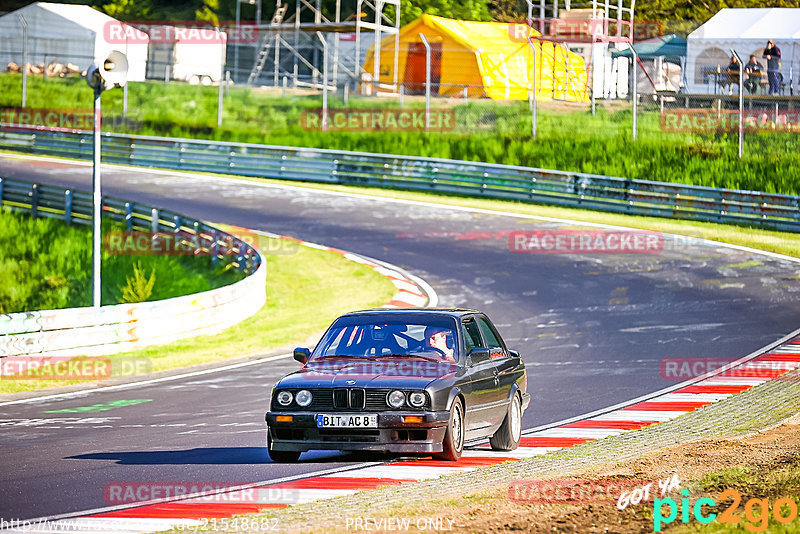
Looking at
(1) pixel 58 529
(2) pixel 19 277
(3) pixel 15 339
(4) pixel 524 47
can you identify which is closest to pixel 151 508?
(1) pixel 58 529

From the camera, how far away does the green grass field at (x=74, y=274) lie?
24.8 meters

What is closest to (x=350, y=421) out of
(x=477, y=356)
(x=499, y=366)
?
(x=477, y=356)

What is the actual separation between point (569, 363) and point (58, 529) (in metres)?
9.74

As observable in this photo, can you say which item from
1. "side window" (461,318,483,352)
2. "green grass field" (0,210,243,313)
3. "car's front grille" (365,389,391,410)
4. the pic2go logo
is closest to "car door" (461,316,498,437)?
"side window" (461,318,483,352)

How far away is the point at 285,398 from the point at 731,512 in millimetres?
3768

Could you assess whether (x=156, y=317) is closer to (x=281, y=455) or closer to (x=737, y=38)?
(x=281, y=455)

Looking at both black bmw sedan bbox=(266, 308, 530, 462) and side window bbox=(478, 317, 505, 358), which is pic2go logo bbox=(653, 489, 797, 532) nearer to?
black bmw sedan bbox=(266, 308, 530, 462)

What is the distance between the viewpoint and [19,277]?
1070 inches

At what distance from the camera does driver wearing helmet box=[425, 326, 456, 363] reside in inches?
402

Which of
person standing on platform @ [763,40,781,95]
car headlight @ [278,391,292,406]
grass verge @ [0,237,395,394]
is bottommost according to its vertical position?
grass verge @ [0,237,395,394]

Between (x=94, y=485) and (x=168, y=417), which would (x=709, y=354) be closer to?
(x=168, y=417)

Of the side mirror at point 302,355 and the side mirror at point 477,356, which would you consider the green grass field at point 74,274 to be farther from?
the side mirror at point 477,356

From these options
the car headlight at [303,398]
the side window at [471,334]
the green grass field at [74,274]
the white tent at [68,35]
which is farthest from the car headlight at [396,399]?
the white tent at [68,35]

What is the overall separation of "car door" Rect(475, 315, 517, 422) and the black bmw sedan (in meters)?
0.01
